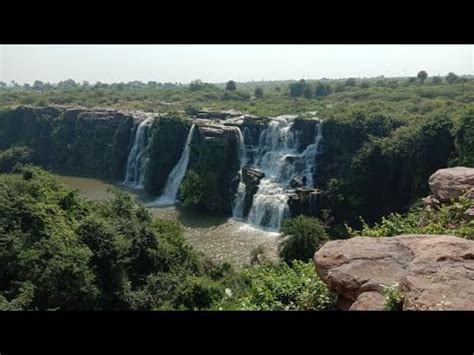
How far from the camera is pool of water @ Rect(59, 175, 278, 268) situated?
18.7 meters

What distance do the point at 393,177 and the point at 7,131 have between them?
33227 millimetres

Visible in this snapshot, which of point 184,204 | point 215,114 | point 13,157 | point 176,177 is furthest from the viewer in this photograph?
point 13,157

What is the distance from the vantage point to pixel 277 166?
24.7 meters

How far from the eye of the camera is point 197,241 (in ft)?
67.6

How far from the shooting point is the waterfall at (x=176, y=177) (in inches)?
1085

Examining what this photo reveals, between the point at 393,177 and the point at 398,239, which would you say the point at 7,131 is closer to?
the point at 393,177

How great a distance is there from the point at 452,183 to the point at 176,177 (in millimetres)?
20368

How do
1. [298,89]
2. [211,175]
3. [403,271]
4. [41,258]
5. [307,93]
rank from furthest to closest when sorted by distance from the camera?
1. [298,89]
2. [307,93]
3. [211,175]
4. [41,258]
5. [403,271]

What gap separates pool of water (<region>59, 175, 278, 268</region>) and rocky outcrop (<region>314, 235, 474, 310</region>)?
12.2 meters

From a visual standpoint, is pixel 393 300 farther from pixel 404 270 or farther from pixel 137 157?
pixel 137 157

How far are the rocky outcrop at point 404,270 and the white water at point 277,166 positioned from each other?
1579 cm

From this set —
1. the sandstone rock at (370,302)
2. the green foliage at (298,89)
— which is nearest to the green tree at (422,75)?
the green foliage at (298,89)

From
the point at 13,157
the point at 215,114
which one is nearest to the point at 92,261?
the point at 215,114
